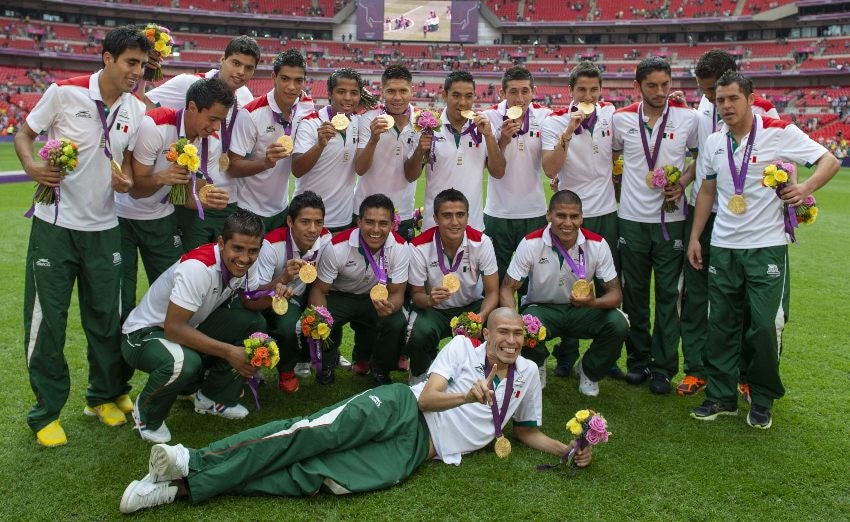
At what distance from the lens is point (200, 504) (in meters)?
3.92

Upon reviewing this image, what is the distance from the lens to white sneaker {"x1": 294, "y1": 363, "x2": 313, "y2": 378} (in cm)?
634

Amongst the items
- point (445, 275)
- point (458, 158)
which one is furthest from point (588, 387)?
point (458, 158)

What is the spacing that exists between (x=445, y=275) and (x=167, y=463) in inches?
117

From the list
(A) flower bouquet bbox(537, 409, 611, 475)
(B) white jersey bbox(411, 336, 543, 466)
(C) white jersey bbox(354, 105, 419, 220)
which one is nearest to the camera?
(A) flower bouquet bbox(537, 409, 611, 475)

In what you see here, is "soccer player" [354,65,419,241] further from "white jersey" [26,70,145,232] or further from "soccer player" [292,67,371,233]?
"white jersey" [26,70,145,232]

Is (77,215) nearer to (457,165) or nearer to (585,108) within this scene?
(457,165)

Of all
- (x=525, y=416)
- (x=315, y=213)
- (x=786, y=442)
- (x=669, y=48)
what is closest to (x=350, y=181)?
(x=315, y=213)

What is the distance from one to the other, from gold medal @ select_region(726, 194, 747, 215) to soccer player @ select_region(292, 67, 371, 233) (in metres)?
3.43

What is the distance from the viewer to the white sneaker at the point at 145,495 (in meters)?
3.78

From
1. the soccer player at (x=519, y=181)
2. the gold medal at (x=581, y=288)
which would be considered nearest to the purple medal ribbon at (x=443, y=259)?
the soccer player at (x=519, y=181)

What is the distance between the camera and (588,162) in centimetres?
648

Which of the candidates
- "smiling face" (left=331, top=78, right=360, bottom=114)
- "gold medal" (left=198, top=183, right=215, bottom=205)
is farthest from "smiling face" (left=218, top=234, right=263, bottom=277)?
"smiling face" (left=331, top=78, right=360, bottom=114)

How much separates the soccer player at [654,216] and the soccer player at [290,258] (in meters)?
2.99

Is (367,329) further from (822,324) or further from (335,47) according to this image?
(335,47)
